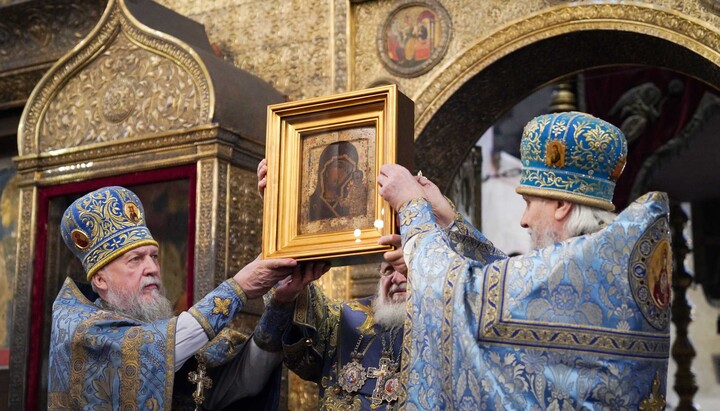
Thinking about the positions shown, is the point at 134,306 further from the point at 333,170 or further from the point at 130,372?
the point at 333,170

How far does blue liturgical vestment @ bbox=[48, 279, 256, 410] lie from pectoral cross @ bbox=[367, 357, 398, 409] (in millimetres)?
540

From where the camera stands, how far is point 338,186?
3697mm

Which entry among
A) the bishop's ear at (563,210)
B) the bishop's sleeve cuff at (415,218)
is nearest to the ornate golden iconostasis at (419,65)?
the bishop's ear at (563,210)

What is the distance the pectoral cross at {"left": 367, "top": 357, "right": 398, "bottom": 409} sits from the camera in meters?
3.92

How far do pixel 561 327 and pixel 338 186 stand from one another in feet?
3.36

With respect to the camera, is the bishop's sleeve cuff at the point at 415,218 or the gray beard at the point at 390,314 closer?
the bishop's sleeve cuff at the point at 415,218

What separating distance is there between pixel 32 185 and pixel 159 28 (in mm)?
1088

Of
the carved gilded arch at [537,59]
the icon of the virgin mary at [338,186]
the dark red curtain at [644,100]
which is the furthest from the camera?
the dark red curtain at [644,100]

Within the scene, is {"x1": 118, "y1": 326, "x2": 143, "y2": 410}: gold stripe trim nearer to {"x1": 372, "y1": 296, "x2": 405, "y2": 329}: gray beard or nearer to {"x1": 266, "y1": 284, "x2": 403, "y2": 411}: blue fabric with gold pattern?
{"x1": 266, "y1": 284, "x2": 403, "y2": 411}: blue fabric with gold pattern

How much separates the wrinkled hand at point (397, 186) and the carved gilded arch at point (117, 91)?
217 cm

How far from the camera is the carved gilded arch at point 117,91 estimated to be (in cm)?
561

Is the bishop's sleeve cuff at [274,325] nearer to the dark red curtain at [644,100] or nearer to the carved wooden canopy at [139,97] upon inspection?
the carved wooden canopy at [139,97]

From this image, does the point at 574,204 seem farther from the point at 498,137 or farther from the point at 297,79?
the point at 498,137

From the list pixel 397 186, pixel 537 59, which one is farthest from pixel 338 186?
pixel 537 59
